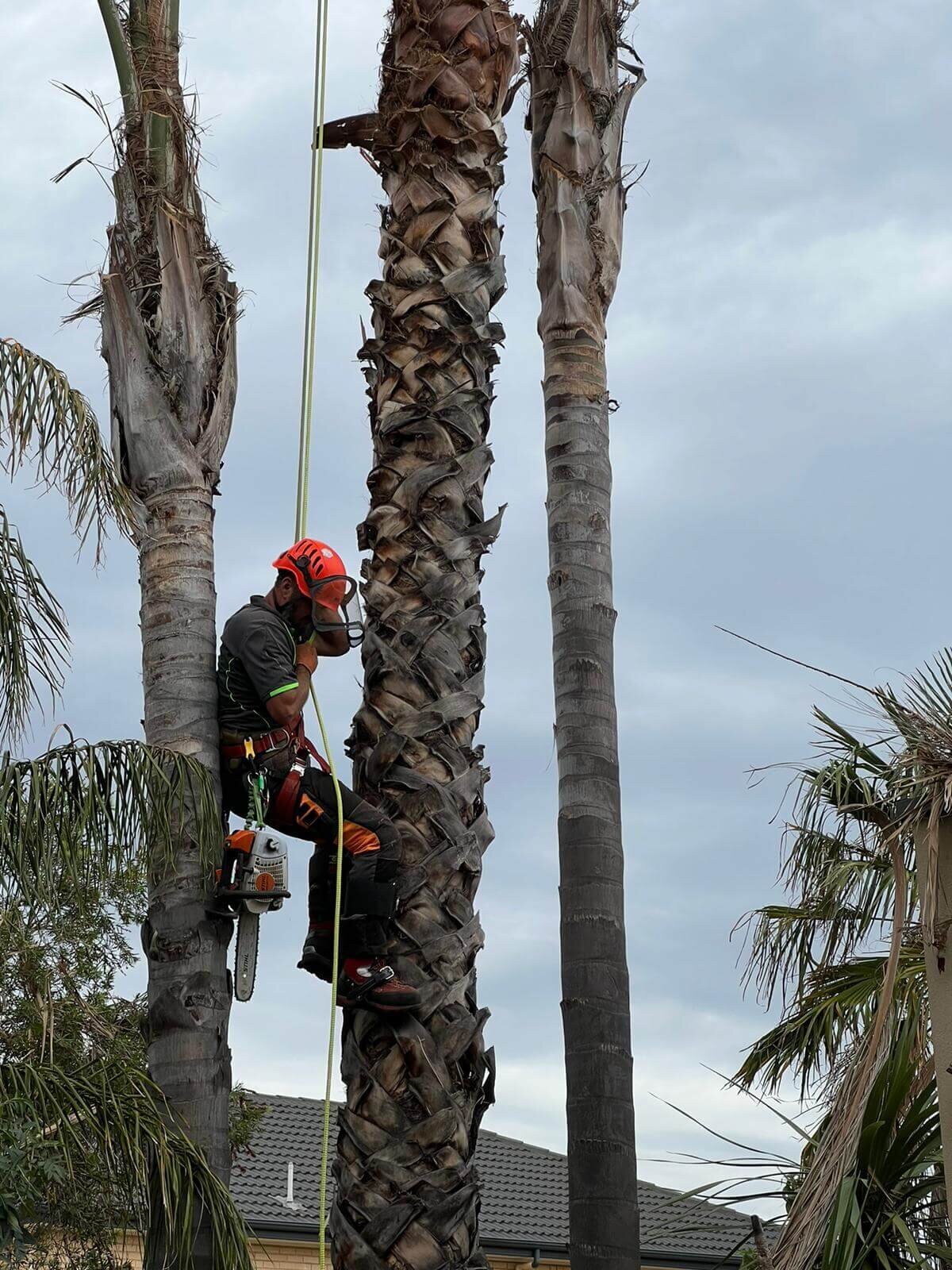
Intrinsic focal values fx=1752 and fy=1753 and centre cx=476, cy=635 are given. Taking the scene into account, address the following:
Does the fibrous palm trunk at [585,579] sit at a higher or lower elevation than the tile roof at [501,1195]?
higher

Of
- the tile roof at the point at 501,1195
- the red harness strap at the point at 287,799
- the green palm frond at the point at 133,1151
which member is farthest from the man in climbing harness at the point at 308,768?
the tile roof at the point at 501,1195

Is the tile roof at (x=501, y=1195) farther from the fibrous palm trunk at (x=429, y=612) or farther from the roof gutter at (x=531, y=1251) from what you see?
the fibrous palm trunk at (x=429, y=612)

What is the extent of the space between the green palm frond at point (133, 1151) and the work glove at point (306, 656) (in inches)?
81.0

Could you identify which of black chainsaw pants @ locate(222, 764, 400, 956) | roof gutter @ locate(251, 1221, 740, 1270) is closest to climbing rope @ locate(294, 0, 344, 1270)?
black chainsaw pants @ locate(222, 764, 400, 956)

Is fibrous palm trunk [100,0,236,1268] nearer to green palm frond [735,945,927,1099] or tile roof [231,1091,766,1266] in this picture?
green palm frond [735,945,927,1099]

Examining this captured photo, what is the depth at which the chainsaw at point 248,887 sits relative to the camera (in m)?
6.73

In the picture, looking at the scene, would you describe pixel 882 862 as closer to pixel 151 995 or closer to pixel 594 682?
pixel 594 682

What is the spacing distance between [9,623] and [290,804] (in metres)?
1.57

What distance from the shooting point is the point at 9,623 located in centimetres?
769

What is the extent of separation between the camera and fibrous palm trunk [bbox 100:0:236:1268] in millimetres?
6672

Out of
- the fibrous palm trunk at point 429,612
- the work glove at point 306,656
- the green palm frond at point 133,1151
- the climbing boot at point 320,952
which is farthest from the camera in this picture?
the work glove at point 306,656

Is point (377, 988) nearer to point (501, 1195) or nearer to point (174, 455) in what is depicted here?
point (174, 455)

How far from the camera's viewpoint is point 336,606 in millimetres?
7480

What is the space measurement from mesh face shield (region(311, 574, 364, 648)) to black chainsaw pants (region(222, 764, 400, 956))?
60 centimetres
